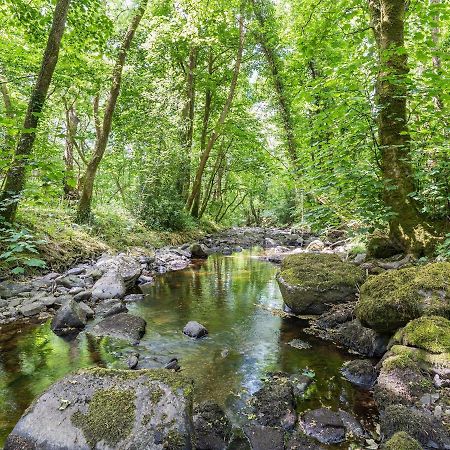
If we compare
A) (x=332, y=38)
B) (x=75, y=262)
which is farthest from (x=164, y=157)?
(x=332, y=38)

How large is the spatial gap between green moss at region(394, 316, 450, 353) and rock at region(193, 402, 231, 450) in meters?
2.10

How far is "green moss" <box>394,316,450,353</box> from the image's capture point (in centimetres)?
353

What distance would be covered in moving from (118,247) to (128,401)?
9.55 meters

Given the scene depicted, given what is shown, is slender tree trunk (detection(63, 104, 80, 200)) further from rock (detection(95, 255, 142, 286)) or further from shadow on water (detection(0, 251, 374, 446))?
shadow on water (detection(0, 251, 374, 446))

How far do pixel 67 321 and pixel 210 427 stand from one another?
362 centimetres

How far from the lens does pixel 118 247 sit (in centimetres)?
1189

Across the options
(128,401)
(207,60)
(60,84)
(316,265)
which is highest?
(207,60)

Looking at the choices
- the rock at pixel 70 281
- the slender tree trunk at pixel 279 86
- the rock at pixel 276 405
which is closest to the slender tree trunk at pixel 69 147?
the rock at pixel 70 281

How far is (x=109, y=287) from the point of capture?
7.70 meters

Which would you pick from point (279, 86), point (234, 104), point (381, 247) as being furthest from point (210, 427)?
point (234, 104)

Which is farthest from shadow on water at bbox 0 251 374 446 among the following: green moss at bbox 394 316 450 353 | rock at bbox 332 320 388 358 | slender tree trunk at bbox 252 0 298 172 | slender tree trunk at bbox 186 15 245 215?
slender tree trunk at bbox 252 0 298 172

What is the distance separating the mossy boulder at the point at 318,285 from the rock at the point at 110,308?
10.1 ft

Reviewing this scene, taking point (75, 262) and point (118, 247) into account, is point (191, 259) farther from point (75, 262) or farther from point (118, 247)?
point (75, 262)

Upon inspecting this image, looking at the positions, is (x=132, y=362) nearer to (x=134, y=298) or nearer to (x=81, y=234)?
(x=134, y=298)
